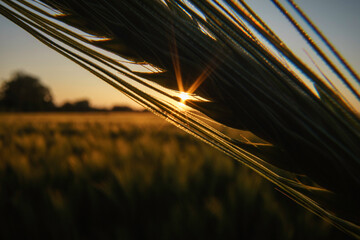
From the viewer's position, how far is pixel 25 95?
1030 inches

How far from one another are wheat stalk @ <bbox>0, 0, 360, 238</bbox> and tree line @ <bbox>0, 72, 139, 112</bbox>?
811 inches

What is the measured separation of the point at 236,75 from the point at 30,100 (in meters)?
30.5

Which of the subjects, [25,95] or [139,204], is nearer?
[139,204]

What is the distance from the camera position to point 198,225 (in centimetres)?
170

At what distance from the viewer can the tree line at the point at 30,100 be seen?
20625mm

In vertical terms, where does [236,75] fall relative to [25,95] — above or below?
above

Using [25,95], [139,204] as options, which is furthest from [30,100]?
[139,204]

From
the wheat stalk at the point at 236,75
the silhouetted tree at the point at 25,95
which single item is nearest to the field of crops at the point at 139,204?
the wheat stalk at the point at 236,75

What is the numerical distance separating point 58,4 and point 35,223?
212cm

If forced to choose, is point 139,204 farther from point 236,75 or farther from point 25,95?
point 25,95

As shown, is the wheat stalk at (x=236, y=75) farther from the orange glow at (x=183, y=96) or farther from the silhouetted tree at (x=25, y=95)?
the silhouetted tree at (x=25, y=95)

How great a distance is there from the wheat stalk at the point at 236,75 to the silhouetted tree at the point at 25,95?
2373 centimetres

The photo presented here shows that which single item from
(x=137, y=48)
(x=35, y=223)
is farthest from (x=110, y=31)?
(x=35, y=223)

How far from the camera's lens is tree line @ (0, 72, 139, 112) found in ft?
67.7
